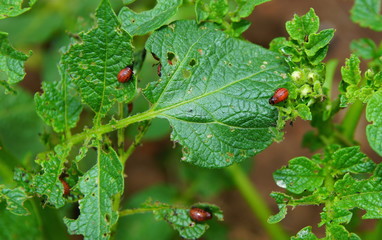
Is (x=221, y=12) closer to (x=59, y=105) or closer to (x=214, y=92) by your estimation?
(x=214, y=92)

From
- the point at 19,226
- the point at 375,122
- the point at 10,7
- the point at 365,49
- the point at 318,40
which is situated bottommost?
the point at 19,226

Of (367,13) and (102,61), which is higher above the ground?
(102,61)

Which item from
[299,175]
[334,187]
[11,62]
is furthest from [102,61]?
[334,187]

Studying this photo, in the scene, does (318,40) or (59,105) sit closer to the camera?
(318,40)

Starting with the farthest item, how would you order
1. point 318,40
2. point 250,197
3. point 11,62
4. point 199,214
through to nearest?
point 250,197 → point 199,214 → point 11,62 → point 318,40

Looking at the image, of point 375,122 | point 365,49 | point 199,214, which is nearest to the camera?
point 375,122
